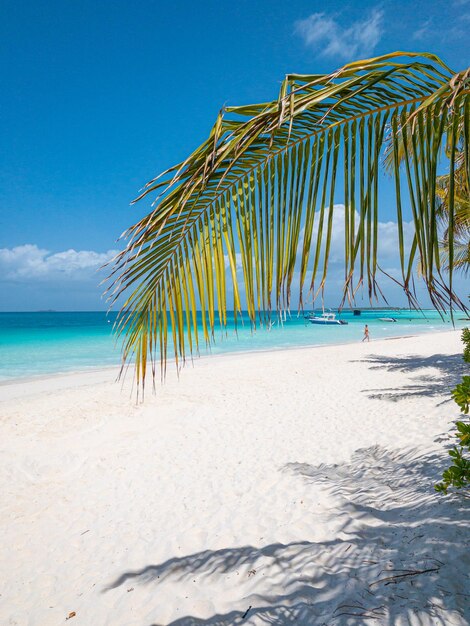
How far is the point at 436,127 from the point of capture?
1237mm

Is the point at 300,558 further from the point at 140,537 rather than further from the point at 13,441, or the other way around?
the point at 13,441

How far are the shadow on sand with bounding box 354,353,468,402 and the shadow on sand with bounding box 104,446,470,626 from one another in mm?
4741

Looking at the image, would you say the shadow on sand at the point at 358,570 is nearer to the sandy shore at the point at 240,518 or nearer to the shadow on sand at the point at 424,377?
the sandy shore at the point at 240,518

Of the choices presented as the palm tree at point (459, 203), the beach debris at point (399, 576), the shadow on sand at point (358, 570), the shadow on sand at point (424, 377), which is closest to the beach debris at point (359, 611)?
the shadow on sand at point (358, 570)

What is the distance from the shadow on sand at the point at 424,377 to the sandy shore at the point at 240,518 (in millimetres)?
139

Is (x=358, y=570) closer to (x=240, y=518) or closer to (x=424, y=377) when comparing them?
(x=240, y=518)

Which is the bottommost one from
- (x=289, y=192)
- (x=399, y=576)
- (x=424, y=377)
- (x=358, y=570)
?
(x=424, y=377)

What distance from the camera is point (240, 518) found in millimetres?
4352

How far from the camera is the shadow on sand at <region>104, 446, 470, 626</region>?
2.58m

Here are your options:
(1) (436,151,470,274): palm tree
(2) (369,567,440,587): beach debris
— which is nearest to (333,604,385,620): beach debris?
(2) (369,567,440,587): beach debris

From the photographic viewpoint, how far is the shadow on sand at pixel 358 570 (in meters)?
2.58

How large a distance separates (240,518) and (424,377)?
8.59 meters

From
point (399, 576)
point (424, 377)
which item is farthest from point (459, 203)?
point (424, 377)

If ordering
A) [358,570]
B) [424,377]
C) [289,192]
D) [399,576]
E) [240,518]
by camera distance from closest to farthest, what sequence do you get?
[289,192]
[399,576]
[358,570]
[240,518]
[424,377]
